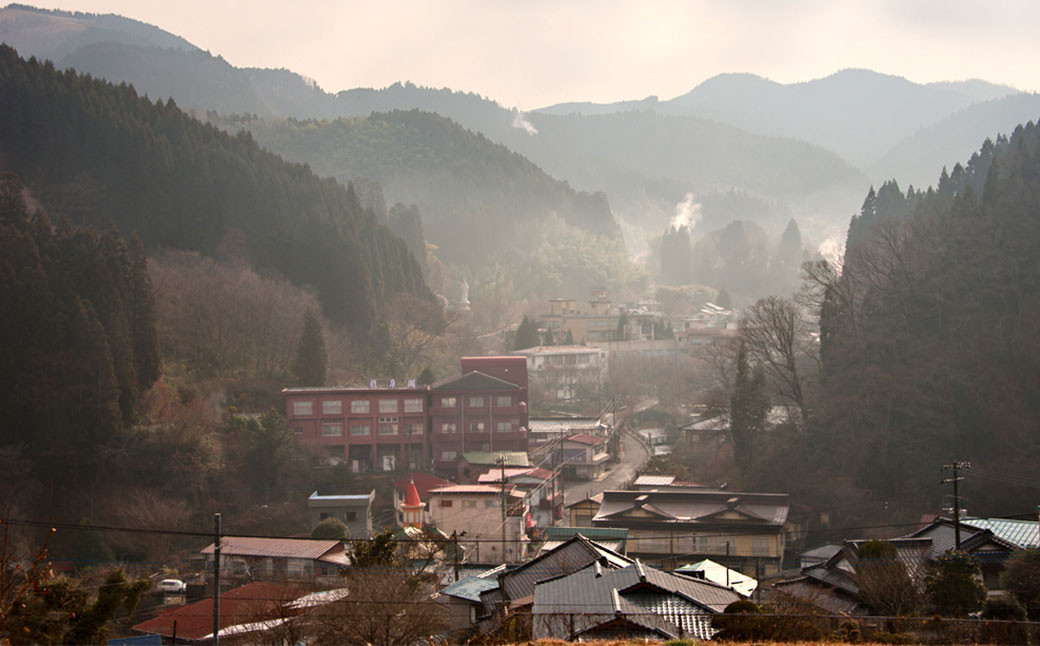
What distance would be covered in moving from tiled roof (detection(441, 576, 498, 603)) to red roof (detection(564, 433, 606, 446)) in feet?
73.5

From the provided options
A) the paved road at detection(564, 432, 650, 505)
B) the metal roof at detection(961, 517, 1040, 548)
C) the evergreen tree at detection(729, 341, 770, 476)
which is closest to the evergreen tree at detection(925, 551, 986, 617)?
the metal roof at detection(961, 517, 1040, 548)

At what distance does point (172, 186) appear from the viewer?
48.7 metres

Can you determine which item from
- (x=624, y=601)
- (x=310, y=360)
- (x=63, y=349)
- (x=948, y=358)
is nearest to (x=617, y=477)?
(x=310, y=360)

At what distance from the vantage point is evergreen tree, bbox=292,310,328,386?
3903 cm

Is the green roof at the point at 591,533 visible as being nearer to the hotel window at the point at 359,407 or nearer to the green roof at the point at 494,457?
the green roof at the point at 494,457

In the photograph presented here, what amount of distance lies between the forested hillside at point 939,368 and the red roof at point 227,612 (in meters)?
17.6

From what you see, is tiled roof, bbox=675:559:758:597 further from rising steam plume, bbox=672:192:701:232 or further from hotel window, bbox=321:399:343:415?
rising steam plume, bbox=672:192:701:232

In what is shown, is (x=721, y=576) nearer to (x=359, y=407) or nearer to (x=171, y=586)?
(x=171, y=586)

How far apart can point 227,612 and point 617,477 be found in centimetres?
2164

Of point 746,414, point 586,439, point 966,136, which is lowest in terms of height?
point 586,439

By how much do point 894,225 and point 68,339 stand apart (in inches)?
1250

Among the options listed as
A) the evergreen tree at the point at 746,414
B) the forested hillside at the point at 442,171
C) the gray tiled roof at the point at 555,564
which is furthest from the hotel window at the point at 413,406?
the forested hillside at the point at 442,171

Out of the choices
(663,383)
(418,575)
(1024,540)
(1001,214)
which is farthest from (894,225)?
(418,575)

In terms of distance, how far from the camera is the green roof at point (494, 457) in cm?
3728
